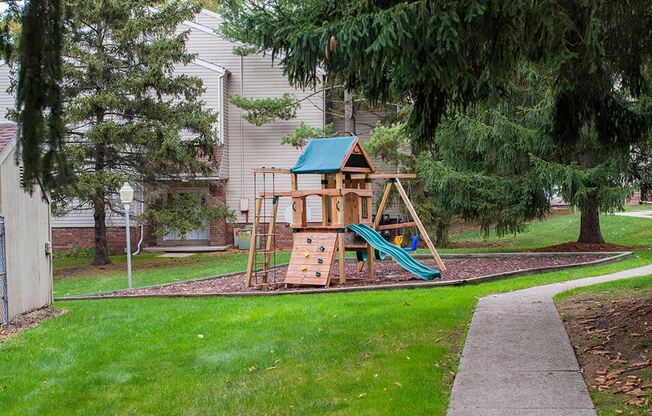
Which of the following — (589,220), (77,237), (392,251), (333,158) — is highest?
(333,158)

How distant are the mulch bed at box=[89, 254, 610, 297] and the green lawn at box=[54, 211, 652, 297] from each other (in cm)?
187

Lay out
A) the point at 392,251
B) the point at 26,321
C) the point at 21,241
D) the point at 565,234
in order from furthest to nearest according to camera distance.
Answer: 1. the point at 565,234
2. the point at 392,251
3. the point at 21,241
4. the point at 26,321

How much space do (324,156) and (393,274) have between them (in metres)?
3.02

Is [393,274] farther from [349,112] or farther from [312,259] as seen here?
[349,112]

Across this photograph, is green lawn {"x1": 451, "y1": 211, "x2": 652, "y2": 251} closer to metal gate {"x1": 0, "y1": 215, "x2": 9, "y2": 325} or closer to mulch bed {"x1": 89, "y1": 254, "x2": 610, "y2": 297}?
mulch bed {"x1": 89, "y1": 254, "x2": 610, "y2": 297}

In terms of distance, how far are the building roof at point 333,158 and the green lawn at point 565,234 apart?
31.4ft

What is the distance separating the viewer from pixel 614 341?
733 cm

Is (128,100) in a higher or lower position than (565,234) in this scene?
higher

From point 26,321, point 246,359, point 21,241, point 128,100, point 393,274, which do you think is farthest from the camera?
point 128,100

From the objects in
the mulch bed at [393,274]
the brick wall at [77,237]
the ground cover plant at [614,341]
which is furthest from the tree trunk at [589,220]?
the brick wall at [77,237]

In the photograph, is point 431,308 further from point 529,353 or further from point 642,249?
point 642,249

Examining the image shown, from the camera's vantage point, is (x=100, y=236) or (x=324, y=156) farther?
(x=100, y=236)

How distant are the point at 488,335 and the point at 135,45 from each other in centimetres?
1677

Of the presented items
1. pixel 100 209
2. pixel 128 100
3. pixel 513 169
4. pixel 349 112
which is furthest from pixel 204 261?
pixel 513 169
